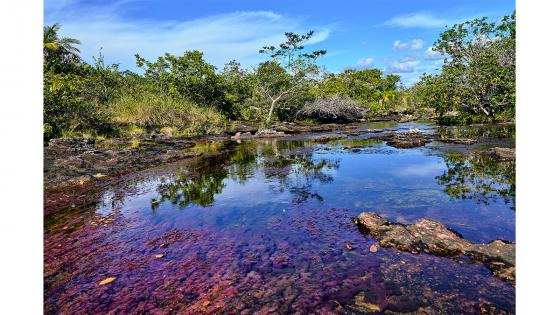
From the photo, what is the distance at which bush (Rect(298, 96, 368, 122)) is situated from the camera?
42.8 m

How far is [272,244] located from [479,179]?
8.20 m

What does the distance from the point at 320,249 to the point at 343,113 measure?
39378 mm

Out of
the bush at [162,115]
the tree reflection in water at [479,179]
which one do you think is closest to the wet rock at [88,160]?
the bush at [162,115]

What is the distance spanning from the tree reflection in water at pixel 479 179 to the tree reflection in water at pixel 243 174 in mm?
4077

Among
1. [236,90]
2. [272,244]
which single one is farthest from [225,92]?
[272,244]

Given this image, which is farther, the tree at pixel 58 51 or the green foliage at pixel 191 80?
the green foliage at pixel 191 80

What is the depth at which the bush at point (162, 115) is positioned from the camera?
30.0m

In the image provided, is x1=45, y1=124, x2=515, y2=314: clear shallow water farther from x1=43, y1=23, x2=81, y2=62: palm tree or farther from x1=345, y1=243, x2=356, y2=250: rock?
x1=43, y1=23, x2=81, y2=62: palm tree

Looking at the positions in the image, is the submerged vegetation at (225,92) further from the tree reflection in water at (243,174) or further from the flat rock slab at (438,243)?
the flat rock slab at (438,243)

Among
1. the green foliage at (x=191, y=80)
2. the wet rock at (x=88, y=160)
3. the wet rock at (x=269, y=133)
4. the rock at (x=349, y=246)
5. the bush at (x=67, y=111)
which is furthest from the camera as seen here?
the green foliage at (x=191, y=80)

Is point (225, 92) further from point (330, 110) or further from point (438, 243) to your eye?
point (438, 243)

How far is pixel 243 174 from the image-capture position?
1418 centimetres

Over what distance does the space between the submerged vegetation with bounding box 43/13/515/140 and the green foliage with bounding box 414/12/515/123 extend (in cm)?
9

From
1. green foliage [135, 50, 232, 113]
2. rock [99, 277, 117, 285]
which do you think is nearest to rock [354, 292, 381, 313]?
rock [99, 277, 117, 285]
